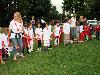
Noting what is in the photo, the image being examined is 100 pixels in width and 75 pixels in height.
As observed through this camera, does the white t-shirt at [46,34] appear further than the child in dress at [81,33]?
No

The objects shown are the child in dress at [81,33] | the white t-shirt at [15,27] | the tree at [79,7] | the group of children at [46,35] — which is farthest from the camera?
the tree at [79,7]

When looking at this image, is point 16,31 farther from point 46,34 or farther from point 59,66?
point 46,34

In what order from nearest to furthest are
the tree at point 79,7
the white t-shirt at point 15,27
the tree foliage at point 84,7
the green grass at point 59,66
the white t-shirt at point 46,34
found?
the green grass at point 59,66
the white t-shirt at point 15,27
the white t-shirt at point 46,34
the tree foliage at point 84,7
the tree at point 79,7

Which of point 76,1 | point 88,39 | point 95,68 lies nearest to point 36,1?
point 76,1

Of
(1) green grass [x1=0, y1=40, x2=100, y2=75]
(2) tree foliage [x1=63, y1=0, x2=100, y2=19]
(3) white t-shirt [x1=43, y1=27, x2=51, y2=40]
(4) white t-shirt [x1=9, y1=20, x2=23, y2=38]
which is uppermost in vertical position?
(2) tree foliage [x1=63, y1=0, x2=100, y2=19]

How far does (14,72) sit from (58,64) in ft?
7.21

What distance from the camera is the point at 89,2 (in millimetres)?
87188

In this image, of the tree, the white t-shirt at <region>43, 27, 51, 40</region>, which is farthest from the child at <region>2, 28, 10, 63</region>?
the tree

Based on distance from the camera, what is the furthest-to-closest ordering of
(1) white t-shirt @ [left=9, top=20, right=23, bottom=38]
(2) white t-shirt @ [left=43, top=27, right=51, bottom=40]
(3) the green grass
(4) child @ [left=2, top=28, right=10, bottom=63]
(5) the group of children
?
(2) white t-shirt @ [left=43, top=27, right=51, bottom=40] → (5) the group of children → (4) child @ [left=2, top=28, right=10, bottom=63] → (1) white t-shirt @ [left=9, top=20, right=23, bottom=38] → (3) the green grass

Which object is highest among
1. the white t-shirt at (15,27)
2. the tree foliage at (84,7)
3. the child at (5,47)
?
the tree foliage at (84,7)

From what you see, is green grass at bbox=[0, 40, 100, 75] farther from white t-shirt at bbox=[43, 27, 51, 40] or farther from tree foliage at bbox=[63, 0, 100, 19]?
tree foliage at bbox=[63, 0, 100, 19]

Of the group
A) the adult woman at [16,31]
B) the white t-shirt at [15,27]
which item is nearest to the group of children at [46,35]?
the adult woman at [16,31]

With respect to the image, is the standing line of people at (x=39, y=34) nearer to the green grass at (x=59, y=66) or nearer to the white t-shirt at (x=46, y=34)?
the white t-shirt at (x=46, y=34)

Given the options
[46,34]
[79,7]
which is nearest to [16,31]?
[46,34]
